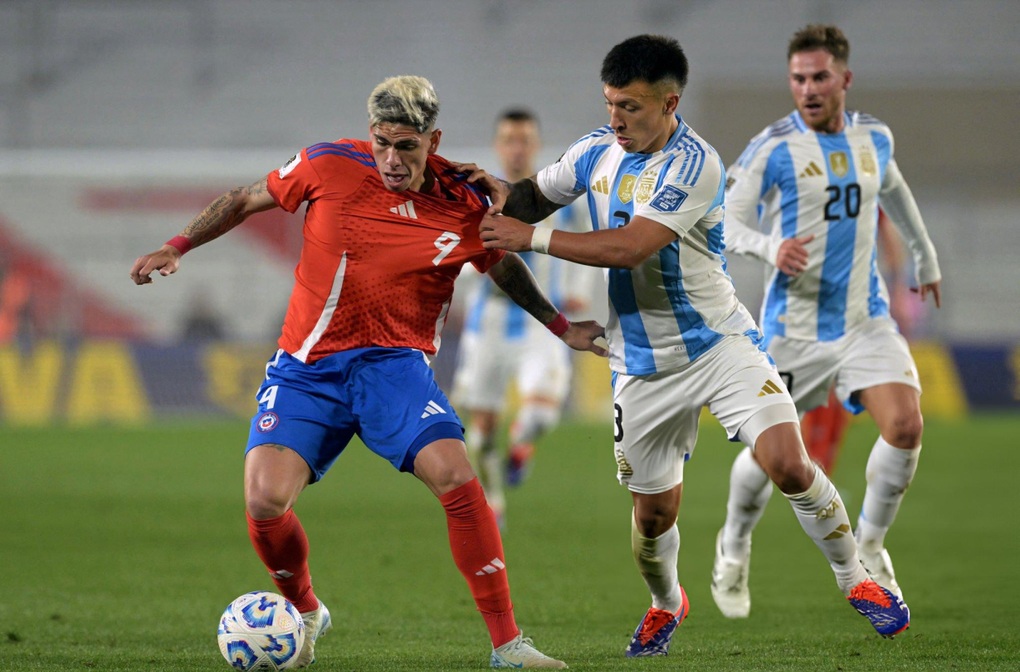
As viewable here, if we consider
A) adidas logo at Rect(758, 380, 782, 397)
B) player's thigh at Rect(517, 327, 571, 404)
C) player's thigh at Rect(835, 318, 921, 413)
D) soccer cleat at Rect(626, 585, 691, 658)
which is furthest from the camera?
player's thigh at Rect(517, 327, 571, 404)

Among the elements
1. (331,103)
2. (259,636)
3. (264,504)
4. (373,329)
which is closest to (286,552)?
(264,504)

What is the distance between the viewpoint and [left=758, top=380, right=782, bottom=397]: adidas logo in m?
5.35

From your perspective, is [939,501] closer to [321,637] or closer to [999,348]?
[321,637]

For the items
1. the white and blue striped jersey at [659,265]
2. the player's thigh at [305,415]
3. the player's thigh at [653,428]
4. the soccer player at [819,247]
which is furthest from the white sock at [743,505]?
the player's thigh at [305,415]

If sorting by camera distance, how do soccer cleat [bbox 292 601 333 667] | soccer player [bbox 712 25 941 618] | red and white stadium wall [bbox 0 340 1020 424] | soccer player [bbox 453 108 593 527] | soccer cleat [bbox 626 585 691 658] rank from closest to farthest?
soccer cleat [bbox 292 601 333 667] → soccer cleat [bbox 626 585 691 658] → soccer player [bbox 712 25 941 618] → soccer player [bbox 453 108 593 527] → red and white stadium wall [bbox 0 340 1020 424]

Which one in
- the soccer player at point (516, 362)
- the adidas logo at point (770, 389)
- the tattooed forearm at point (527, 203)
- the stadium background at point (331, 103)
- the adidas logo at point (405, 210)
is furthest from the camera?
the stadium background at point (331, 103)

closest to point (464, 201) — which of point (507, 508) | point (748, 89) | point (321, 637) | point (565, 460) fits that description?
point (321, 637)

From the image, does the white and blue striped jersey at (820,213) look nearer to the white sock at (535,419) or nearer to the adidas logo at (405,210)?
the adidas logo at (405,210)

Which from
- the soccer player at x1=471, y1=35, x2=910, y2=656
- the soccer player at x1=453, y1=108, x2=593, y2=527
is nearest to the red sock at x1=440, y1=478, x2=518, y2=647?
the soccer player at x1=471, y1=35, x2=910, y2=656

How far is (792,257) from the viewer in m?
6.16

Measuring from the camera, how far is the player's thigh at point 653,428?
5.52 m

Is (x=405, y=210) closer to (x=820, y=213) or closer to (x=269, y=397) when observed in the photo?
(x=269, y=397)

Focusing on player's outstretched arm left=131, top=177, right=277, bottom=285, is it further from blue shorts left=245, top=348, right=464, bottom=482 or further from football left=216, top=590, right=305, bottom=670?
football left=216, top=590, right=305, bottom=670

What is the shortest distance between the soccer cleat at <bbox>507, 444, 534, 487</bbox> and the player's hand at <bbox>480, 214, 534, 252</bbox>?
6.04 metres
